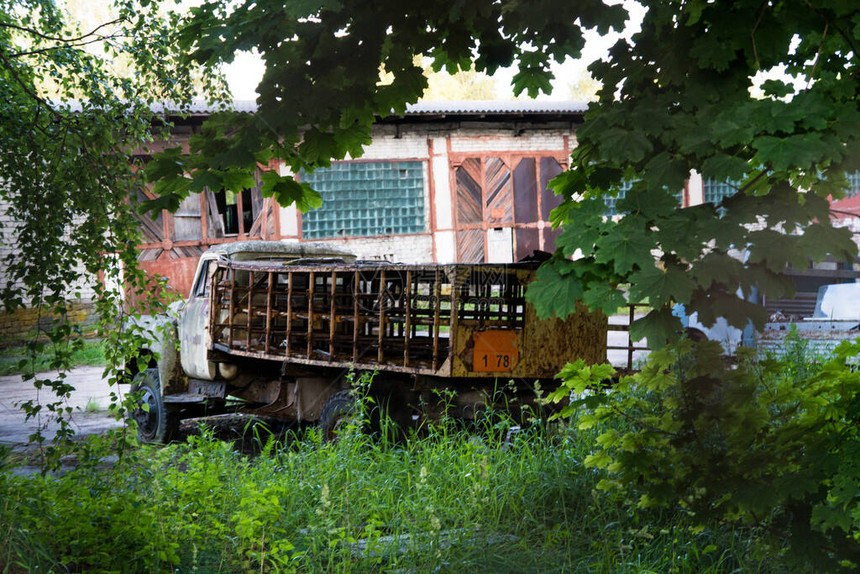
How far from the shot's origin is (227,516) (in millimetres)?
4605

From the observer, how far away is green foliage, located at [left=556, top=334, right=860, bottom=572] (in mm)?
3418

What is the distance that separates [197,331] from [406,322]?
3023mm

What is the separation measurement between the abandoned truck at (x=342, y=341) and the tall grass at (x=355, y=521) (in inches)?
29.6

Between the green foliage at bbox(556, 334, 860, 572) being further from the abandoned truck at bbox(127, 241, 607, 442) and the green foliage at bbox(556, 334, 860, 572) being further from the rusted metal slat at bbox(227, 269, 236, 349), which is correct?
the rusted metal slat at bbox(227, 269, 236, 349)

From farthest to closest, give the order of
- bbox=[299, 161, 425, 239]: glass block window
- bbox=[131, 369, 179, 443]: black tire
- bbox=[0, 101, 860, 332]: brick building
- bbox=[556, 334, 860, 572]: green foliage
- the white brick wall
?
the white brick wall < bbox=[299, 161, 425, 239]: glass block window < bbox=[0, 101, 860, 332]: brick building < bbox=[131, 369, 179, 443]: black tire < bbox=[556, 334, 860, 572]: green foliage

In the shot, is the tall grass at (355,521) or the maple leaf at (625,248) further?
the tall grass at (355,521)

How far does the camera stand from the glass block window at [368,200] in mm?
18531

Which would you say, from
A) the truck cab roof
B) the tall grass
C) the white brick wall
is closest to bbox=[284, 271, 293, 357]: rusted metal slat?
the truck cab roof

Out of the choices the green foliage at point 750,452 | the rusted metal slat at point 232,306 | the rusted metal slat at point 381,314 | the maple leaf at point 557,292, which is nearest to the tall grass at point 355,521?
the green foliage at point 750,452

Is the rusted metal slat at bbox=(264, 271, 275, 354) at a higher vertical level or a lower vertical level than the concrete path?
higher

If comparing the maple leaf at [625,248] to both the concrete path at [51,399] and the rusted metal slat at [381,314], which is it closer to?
the rusted metal slat at [381,314]

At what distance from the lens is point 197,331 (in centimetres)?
838

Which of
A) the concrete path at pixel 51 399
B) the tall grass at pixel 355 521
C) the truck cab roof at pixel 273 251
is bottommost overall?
the concrete path at pixel 51 399

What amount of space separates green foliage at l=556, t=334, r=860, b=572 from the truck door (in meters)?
4.91
